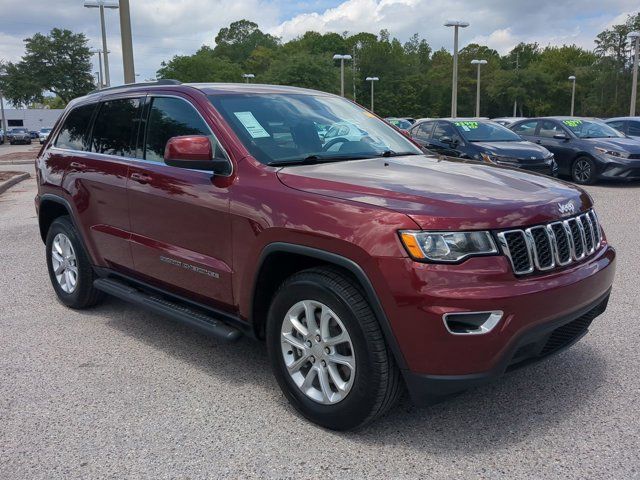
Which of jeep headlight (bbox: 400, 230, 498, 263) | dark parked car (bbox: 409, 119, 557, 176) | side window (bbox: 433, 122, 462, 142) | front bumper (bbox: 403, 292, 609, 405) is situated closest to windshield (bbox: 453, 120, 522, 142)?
dark parked car (bbox: 409, 119, 557, 176)

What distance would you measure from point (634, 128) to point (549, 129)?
3034mm

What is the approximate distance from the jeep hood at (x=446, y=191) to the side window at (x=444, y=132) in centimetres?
921

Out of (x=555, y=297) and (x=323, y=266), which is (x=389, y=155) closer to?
(x=323, y=266)

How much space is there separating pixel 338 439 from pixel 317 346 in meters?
0.48

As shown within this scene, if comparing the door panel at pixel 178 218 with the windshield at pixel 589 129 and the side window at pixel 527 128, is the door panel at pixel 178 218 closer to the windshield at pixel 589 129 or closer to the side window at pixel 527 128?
the windshield at pixel 589 129

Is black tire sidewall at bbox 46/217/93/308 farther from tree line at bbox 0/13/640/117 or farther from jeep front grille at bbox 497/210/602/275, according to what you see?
tree line at bbox 0/13/640/117

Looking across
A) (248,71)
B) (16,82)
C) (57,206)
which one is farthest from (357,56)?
(57,206)

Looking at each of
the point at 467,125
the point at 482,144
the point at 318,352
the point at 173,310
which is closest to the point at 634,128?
the point at 467,125

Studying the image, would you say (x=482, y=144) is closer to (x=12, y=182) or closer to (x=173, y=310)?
(x=173, y=310)

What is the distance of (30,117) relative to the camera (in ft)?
290

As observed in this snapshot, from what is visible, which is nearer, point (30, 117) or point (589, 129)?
point (589, 129)

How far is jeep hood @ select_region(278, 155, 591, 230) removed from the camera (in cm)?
278

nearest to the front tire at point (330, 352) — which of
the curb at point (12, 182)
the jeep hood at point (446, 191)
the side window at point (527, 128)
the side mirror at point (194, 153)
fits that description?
the jeep hood at point (446, 191)

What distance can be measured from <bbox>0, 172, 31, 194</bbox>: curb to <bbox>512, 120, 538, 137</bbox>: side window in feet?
41.3
